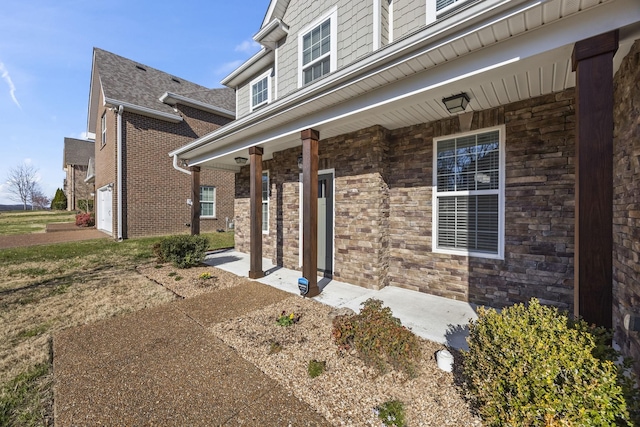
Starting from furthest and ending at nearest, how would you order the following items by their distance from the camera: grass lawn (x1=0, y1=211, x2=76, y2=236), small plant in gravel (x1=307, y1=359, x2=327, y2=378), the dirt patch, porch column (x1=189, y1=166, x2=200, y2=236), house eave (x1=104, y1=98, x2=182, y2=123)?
1. grass lawn (x1=0, y1=211, x2=76, y2=236)
2. house eave (x1=104, y1=98, x2=182, y2=123)
3. porch column (x1=189, y1=166, x2=200, y2=236)
4. the dirt patch
5. small plant in gravel (x1=307, y1=359, x2=327, y2=378)

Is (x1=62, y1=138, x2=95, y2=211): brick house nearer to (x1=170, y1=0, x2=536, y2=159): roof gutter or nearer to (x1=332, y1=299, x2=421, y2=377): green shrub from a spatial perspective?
(x1=170, y1=0, x2=536, y2=159): roof gutter

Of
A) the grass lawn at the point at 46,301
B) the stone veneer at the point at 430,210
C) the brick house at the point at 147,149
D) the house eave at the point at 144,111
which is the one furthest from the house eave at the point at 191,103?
the stone veneer at the point at 430,210

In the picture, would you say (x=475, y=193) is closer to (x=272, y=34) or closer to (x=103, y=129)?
(x=272, y=34)

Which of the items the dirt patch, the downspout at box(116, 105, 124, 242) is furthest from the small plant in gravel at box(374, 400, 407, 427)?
the downspout at box(116, 105, 124, 242)

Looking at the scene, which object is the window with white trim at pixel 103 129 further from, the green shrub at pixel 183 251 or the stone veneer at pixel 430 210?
the stone veneer at pixel 430 210

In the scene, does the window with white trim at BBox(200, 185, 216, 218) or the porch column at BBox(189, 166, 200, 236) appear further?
the window with white trim at BBox(200, 185, 216, 218)

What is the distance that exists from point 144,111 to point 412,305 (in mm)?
13246

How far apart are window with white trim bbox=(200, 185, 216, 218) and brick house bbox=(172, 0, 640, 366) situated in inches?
294

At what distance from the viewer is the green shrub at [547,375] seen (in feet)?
5.11

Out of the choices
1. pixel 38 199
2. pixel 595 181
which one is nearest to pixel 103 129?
pixel 595 181

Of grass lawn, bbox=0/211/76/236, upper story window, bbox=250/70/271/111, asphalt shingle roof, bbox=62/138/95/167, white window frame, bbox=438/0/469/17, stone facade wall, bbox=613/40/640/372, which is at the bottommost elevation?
grass lawn, bbox=0/211/76/236

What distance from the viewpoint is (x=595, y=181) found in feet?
6.83

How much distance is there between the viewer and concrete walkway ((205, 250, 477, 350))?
342cm

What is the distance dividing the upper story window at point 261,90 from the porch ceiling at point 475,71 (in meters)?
3.68
